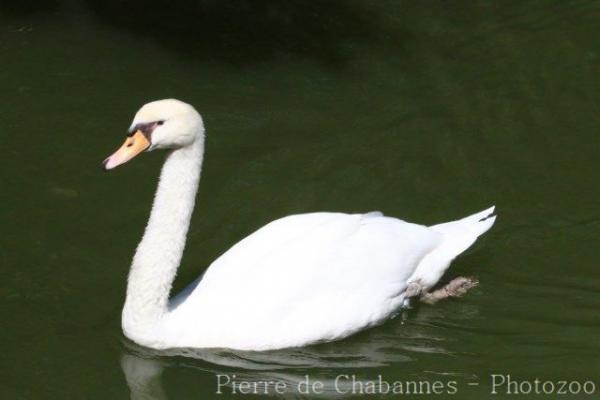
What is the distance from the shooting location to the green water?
634 cm

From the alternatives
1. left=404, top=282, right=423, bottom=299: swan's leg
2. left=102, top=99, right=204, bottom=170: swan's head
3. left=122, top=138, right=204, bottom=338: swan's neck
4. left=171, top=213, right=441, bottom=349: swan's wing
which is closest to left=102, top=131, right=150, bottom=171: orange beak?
left=102, top=99, right=204, bottom=170: swan's head

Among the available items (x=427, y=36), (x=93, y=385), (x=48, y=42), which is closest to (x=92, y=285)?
(x=93, y=385)

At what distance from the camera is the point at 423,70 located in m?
9.49

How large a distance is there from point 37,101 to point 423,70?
313 centimetres

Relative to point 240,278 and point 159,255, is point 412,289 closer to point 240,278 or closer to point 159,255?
point 240,278

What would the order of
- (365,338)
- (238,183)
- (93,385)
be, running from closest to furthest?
(93,385)
(365,338)
(238,183)

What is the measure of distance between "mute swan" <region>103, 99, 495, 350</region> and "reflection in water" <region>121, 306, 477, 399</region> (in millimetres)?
64

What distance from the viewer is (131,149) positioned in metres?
5.95

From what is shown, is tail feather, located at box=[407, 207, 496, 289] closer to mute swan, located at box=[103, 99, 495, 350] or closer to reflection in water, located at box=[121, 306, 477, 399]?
mute swan, located at box=[103, 99, 495, 350]

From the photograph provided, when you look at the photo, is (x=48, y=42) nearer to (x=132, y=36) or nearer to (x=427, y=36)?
(x=132, y=36)

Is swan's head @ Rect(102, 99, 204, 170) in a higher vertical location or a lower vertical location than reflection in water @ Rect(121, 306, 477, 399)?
higher

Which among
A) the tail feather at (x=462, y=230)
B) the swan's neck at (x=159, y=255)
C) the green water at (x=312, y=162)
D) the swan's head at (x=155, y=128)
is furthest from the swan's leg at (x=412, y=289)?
the swan's head at (x=155, y=128)

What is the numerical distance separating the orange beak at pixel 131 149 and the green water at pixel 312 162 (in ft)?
3.57

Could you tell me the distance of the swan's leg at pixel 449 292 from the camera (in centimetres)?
696
